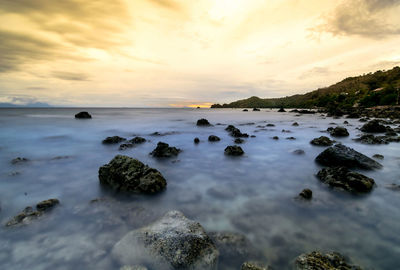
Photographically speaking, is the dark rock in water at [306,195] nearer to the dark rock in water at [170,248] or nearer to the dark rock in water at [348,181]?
the dark rock in water at [348,181]

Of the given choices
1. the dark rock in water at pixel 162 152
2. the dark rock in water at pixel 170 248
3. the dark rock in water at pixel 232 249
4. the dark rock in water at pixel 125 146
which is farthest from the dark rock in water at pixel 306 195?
the dark rock in water at pixel 125 146

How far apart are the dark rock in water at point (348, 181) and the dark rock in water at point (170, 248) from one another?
4.20m

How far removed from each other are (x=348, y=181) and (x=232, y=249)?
4062 mm

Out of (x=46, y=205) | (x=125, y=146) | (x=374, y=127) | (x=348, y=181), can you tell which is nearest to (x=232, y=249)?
(x=348, y=181)

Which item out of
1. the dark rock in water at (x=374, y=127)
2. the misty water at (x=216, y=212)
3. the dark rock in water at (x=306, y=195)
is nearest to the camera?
the misty water at (x=216, y=212)

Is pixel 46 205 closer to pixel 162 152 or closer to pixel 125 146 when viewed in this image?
pixel 162 152

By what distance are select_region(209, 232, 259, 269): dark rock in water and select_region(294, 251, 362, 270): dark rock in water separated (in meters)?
0.69

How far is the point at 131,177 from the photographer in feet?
17.1

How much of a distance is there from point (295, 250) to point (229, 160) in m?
5.29

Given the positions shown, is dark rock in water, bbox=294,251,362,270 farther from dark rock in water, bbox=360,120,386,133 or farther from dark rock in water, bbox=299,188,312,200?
dark rock in water, bbox=360,120,386,133

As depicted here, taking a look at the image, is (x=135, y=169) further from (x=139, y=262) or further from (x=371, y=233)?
(x=371, y=233)

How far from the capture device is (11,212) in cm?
425

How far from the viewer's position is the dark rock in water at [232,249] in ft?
9.36

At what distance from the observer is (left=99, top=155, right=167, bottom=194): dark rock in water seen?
512cm
